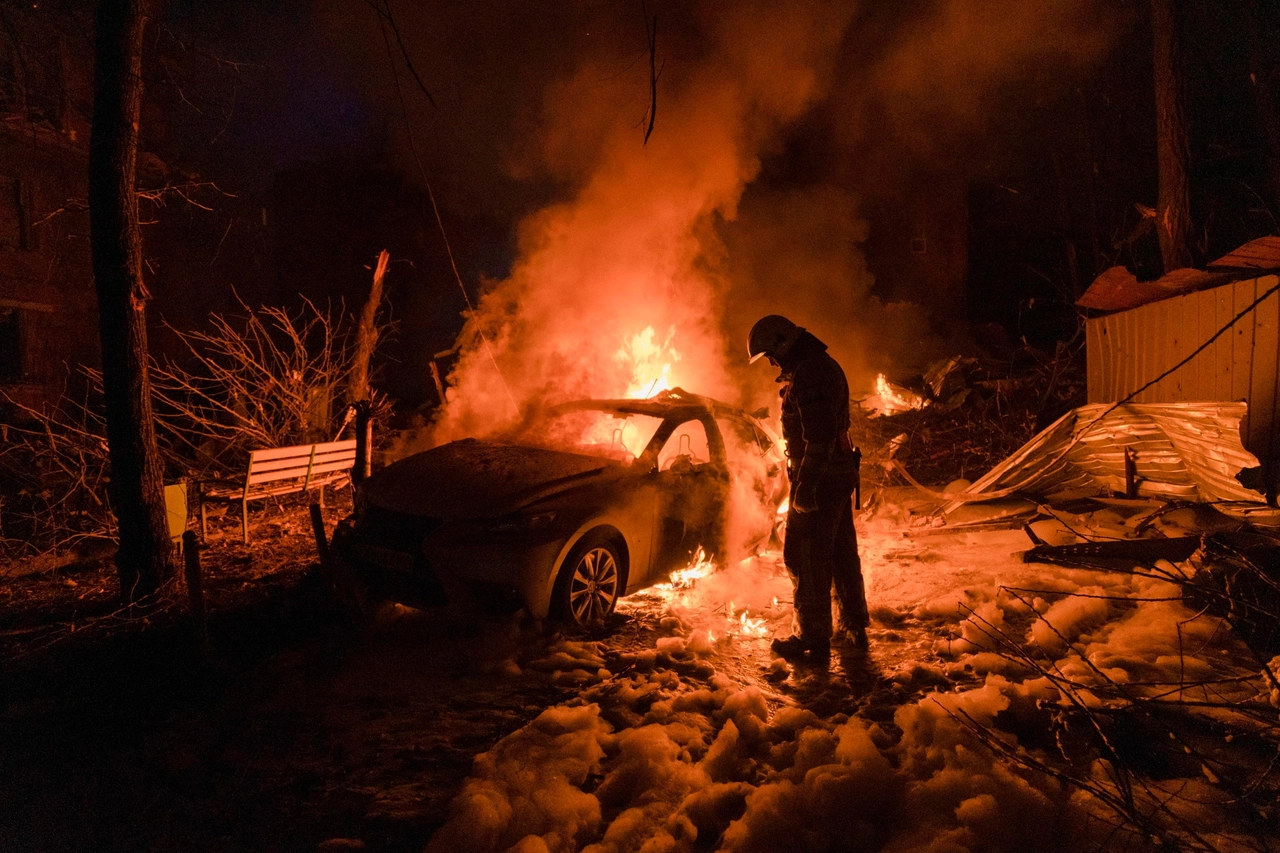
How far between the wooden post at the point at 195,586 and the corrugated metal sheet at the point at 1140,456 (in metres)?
6.60

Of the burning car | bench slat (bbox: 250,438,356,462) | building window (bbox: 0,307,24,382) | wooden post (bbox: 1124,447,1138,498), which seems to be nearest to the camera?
the burning car

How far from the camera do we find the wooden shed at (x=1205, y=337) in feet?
20.3

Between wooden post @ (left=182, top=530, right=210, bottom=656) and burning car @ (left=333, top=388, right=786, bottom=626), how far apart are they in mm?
864

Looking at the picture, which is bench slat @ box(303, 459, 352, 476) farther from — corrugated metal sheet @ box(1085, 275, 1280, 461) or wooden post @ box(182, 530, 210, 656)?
corrugated metal sheet @ box(1085, 275, 1280, 461)

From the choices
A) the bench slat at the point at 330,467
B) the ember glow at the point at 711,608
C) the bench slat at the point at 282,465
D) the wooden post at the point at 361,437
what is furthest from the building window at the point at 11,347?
the ember glow at the point at 711,608

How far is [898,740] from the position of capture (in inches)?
136

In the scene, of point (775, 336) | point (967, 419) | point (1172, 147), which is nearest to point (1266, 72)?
point (1172, 147)

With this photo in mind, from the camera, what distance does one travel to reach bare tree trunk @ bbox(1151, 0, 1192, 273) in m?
9.23

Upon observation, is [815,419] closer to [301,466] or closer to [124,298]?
[124,298]

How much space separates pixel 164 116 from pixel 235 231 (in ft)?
10.2

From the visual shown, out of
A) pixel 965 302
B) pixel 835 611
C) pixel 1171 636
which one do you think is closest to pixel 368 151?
pixel 965 302

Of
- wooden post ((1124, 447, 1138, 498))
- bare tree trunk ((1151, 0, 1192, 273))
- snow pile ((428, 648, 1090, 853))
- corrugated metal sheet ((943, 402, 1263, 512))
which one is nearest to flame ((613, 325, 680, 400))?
corrugated metal sheet ((943, 402, 1263, 512))

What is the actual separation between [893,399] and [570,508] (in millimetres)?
8593

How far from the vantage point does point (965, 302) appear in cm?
1772
